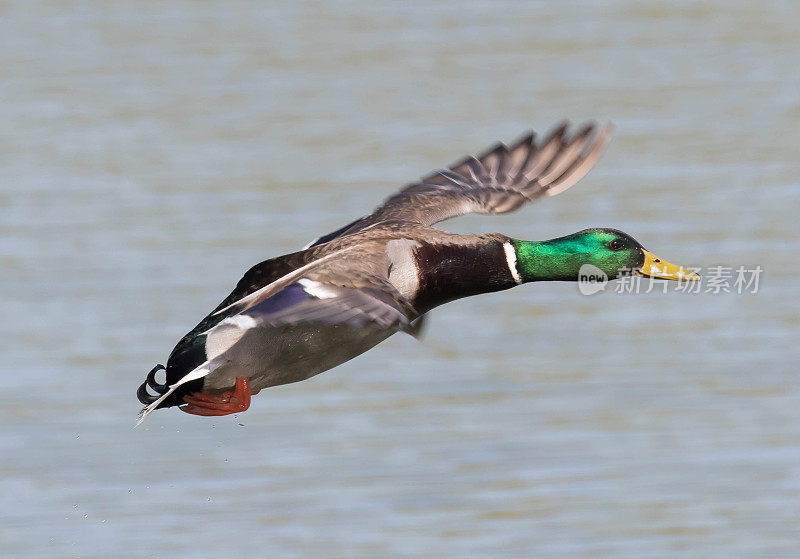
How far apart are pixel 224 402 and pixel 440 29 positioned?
41.1ft

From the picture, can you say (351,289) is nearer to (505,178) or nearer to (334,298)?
(334,298)

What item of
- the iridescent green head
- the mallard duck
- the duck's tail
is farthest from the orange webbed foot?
the iridescent green head

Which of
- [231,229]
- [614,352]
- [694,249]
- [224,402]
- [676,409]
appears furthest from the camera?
[231,229]

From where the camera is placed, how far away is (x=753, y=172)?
591 inches

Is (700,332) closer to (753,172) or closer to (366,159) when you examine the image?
(753,172)

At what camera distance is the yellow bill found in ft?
29.9

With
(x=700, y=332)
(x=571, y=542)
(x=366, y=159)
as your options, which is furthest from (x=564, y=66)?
(x=571, y=542)

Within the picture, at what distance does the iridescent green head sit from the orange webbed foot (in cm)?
170

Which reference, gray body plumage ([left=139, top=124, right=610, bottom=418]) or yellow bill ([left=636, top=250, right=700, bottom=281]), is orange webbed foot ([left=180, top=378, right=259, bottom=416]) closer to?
gray body plumage ([left=139, top=124, right=610, bottom=418])

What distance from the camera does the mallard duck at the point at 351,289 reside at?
24.6ft

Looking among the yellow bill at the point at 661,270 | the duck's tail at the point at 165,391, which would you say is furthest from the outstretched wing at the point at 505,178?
the duck's tail at the point at 165,391

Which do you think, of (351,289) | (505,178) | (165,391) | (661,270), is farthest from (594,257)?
(165,391)

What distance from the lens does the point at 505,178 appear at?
10500 millimetres

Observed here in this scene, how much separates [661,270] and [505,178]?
1.65 meters
